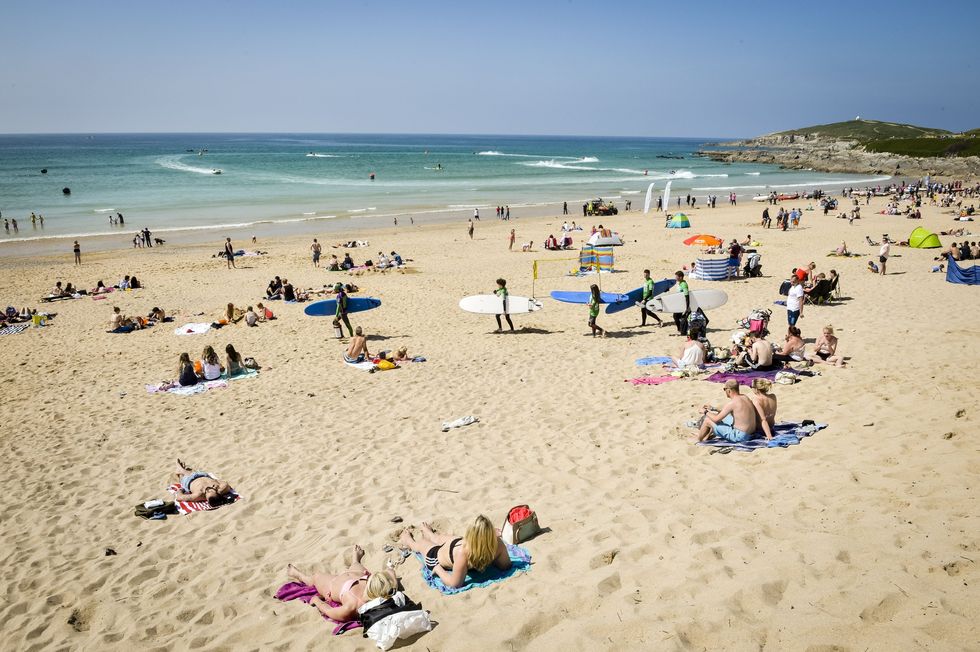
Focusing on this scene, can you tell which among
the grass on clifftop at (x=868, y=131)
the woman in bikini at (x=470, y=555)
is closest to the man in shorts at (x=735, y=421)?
the woman in bikini at (x=470, y=555)

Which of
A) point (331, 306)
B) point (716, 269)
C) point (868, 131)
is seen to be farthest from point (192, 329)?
point (868, 131)

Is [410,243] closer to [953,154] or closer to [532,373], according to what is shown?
[532,373]

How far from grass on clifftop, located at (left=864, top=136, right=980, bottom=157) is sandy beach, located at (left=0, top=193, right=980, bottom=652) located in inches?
3260

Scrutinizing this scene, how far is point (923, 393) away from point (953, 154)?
299ft

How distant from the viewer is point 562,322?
15227 millimetres

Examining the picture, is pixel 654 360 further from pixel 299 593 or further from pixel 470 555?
pixel 299 593

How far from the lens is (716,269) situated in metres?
18.8

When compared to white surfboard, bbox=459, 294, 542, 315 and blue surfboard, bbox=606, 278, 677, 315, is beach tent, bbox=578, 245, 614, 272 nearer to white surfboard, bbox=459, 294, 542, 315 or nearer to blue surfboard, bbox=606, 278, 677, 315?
blue surfboard, bbox=606, 278, 677, 315

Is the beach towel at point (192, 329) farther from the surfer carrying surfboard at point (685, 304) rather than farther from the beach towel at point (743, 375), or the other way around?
the beach towel at point (743, 375)

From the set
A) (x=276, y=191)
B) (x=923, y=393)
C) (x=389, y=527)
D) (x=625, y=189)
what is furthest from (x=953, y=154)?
(x=389, y=527)

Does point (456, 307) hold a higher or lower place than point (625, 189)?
lower

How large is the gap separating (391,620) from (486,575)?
95 cm

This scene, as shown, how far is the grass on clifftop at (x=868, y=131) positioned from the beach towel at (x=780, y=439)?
13055cm

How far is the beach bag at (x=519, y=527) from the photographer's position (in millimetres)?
5387
